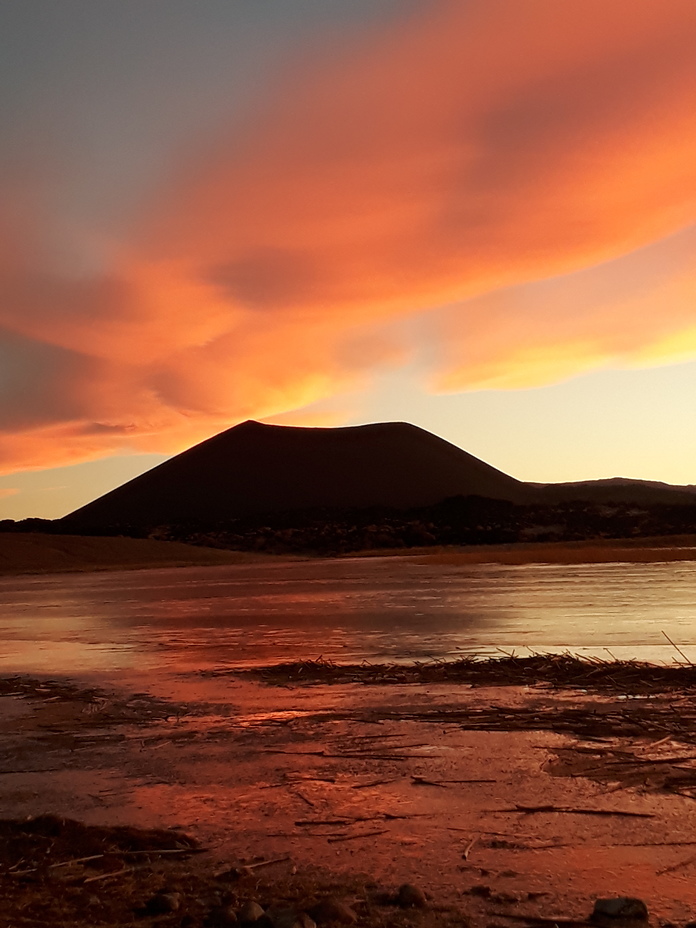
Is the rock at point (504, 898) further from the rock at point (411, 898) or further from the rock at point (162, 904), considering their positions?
the rock at point (162, 904)

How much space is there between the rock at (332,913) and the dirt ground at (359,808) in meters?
0.06

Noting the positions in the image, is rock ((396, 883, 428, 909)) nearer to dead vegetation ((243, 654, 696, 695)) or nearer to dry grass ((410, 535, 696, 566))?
dead vegetation ((243, 654, 696, 695))

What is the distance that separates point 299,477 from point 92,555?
81.8 metres

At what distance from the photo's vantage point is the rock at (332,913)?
4.07 meters

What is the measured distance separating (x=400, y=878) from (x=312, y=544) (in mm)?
72217

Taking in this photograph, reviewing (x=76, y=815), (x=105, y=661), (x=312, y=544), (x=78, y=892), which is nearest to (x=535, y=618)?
(x=105, y=661)

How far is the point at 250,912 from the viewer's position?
13.5 feet

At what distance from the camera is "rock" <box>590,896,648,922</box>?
4.00 m

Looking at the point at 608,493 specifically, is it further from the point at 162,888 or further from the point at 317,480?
the point at 162,888

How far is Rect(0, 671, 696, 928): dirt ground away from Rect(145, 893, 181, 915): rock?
0.04 ft

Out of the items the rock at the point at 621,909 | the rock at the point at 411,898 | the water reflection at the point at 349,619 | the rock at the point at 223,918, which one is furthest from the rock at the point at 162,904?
the water reflection at the point at 349,619

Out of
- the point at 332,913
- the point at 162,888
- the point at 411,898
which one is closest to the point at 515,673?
the point at 411,898

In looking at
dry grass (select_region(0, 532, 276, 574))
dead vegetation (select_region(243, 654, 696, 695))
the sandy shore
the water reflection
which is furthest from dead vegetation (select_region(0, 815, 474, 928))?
dry grass (select_region(0, 532, 276, 574))

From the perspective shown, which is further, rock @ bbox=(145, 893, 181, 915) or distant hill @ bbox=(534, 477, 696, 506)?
distant hill @ bbox=(534, 477, 696, 506)
